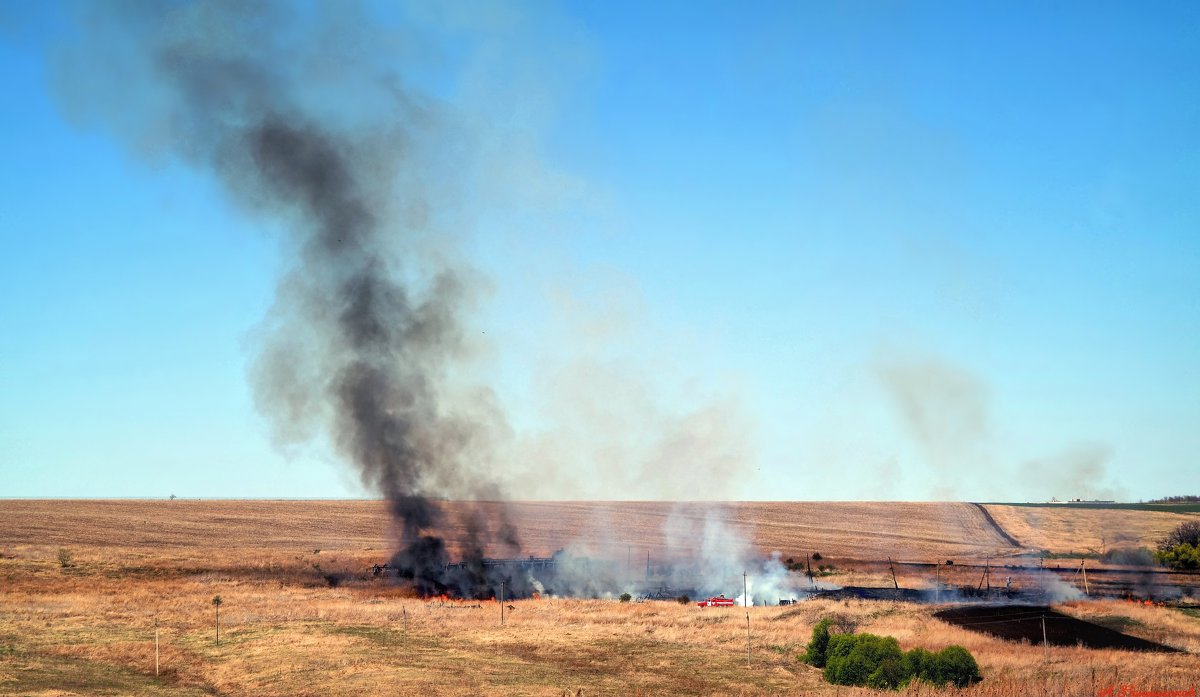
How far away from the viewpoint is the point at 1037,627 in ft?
185

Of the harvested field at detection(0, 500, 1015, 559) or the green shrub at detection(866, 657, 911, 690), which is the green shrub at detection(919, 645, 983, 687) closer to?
the green shrub at detection(866, 657, 911, 690)

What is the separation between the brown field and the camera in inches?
1569

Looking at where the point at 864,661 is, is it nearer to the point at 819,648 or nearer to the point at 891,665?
the point at 891,665

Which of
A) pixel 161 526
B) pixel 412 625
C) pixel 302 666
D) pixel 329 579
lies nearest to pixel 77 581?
pixel 329 579

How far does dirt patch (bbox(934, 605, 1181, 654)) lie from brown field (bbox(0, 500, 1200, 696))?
73.3 inches

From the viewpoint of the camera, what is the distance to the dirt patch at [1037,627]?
51.7m

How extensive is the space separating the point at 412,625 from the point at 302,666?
15733 millimetres

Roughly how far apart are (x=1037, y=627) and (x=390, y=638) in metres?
38.5

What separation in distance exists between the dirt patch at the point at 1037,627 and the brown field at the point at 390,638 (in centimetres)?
186

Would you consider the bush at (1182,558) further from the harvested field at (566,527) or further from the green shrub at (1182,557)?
the harvested field at (566,527)

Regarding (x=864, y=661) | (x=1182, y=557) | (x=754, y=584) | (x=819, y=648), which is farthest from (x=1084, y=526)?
(x=864, y=661)

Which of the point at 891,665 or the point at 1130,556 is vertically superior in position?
the point at 1130,556

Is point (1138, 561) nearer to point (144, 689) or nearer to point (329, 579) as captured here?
point (329, 579)

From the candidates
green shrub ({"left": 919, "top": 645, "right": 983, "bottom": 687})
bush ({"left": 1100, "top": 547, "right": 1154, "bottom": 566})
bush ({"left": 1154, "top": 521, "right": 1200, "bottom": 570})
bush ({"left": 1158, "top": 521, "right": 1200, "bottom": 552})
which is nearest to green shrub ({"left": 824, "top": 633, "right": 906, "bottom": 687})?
green shrub ({"left": 919, "top": 645, "right": 983, "bottom": 687})
